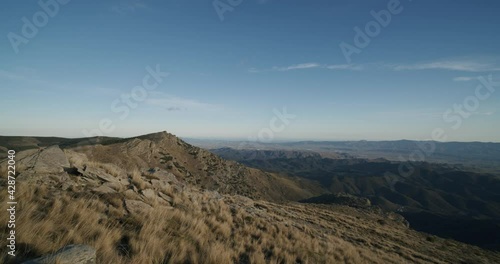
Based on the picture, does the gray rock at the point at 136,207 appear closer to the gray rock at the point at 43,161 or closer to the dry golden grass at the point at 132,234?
the dry golden grass at the point at 132,234

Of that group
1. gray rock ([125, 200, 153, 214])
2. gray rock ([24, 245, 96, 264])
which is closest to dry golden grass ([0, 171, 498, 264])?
gray rock ([125, 200, 153, 214])

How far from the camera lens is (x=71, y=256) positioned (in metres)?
4.95

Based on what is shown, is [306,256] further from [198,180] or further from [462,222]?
[462,222]

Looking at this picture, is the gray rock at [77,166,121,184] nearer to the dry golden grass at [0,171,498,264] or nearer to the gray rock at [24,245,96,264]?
the dry golden grass at [0,171,498,264]

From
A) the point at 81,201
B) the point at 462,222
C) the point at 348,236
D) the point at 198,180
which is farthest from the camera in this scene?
the point at 462,222

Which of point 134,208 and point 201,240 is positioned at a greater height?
point 134,208

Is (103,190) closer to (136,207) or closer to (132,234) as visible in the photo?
(136,207)

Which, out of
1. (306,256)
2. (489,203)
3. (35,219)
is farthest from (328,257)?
(489,203)

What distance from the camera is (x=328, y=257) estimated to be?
12258mm

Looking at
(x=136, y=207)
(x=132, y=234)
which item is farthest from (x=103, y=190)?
(x=132, y=234)

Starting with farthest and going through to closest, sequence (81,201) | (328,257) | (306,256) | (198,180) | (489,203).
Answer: (489,203)
(198,180)
(328,257)
(306,256)
(81,201)

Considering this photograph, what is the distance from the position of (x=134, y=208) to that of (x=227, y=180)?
90784 millimetres

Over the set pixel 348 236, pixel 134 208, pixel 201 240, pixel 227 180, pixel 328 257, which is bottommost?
pixel 227 180

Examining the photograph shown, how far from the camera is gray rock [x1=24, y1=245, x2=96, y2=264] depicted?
4680mm
